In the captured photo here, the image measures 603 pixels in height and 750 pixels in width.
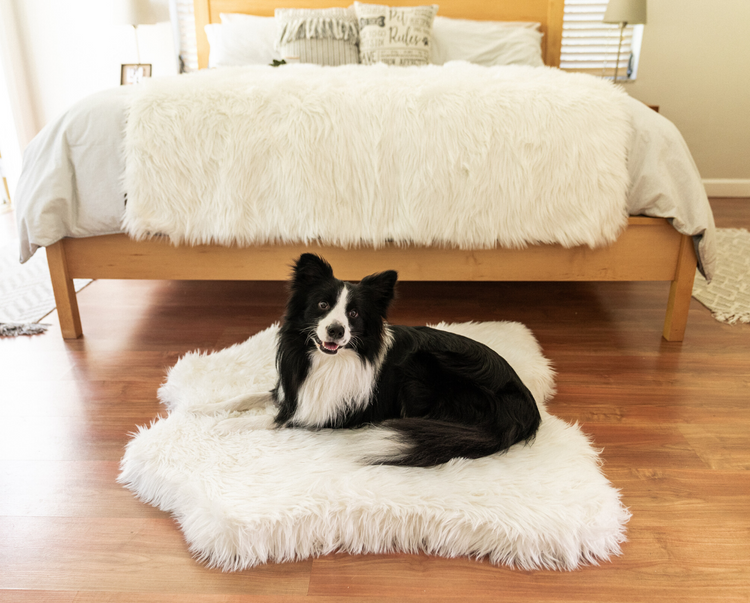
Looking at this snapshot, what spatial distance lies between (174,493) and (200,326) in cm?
103

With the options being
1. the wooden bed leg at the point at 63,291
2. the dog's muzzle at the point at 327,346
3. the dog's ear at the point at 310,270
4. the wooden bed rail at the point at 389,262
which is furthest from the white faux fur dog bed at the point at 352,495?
the wooden bed leg at the point at 63,291

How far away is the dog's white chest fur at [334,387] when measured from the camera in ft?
4.54

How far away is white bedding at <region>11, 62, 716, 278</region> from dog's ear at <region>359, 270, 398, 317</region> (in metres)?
1.08

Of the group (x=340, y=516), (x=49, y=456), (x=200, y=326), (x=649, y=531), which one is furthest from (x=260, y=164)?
(x=649, y=531)

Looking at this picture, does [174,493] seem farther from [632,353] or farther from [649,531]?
[632,353]

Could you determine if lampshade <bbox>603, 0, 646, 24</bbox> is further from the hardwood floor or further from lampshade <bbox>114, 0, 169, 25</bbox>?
lampshade <bbox>114, 0, 169, 25</bbox>

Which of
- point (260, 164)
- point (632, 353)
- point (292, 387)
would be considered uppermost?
point (260, 164)

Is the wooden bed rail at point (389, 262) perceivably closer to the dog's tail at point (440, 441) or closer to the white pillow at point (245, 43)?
the dog's tail at point (440, 441)

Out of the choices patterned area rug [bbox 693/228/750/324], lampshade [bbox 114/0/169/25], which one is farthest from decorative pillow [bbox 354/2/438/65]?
patterned area rug [bbox 693/228/750/324]

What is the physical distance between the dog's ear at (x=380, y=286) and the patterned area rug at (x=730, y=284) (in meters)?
1.63

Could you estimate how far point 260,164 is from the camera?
192 centimetres

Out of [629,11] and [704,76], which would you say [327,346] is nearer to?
[629,11]

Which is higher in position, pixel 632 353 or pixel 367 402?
pixel 367 402

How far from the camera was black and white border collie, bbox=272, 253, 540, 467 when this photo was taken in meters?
1.32
